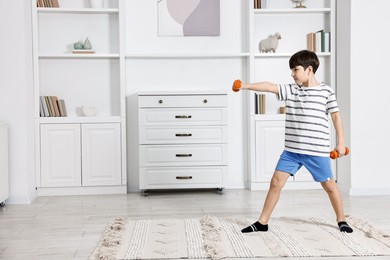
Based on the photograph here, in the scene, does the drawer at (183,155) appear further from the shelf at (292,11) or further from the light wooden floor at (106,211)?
the shelf at (292,11)

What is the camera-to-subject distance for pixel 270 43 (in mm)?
5176

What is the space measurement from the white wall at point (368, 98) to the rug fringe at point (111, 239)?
2.19 m

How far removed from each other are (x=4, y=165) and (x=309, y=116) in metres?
2.42

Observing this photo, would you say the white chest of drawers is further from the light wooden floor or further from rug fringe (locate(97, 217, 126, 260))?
rug fringe (locate(97, 217, 126, 260))

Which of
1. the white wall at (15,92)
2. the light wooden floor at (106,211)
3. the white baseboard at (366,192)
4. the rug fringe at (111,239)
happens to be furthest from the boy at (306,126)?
the white wall at (15,92)

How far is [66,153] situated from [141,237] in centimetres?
199

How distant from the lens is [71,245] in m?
3.11

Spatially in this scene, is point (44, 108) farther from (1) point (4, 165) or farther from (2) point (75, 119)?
(1) point (4, 165)

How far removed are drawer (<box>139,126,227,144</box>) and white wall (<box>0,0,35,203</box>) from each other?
0.99 metres

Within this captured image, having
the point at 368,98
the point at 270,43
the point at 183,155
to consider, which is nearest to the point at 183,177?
the point at 183,155

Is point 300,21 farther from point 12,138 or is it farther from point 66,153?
point 12,138

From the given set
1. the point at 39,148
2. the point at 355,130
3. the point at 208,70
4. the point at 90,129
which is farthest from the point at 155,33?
the point at 355,130

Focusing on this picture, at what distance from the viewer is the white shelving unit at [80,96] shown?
4.96 meters

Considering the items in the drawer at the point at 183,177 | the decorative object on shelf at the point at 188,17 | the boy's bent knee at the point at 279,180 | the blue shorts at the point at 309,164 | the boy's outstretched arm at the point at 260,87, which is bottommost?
the drawer at the point at 183,177
